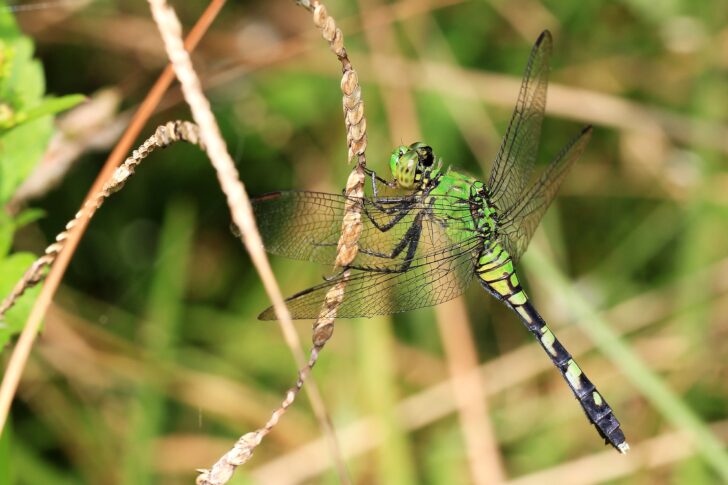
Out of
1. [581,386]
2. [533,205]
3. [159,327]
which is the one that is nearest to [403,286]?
[533,205]

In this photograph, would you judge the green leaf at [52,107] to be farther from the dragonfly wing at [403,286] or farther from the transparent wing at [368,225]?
the dragonfly wing at [403,286]

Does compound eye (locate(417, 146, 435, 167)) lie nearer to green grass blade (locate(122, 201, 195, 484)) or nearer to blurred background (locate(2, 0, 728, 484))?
blurred background (locate(2, 0, 728, 484))

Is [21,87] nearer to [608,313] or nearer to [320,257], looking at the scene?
[320,257]

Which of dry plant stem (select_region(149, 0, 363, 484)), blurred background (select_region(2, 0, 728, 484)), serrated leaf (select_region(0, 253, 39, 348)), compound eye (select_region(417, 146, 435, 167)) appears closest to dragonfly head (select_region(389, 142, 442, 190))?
compound eye (select_region(417, 146, 435, 167))

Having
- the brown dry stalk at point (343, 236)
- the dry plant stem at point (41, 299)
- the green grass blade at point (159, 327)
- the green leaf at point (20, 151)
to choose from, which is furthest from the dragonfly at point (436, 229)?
the green grass blade at point (159, 327)

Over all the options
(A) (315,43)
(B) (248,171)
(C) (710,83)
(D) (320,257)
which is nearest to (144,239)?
(B) (248,171)

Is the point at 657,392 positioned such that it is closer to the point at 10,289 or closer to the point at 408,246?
the point at 408,246
